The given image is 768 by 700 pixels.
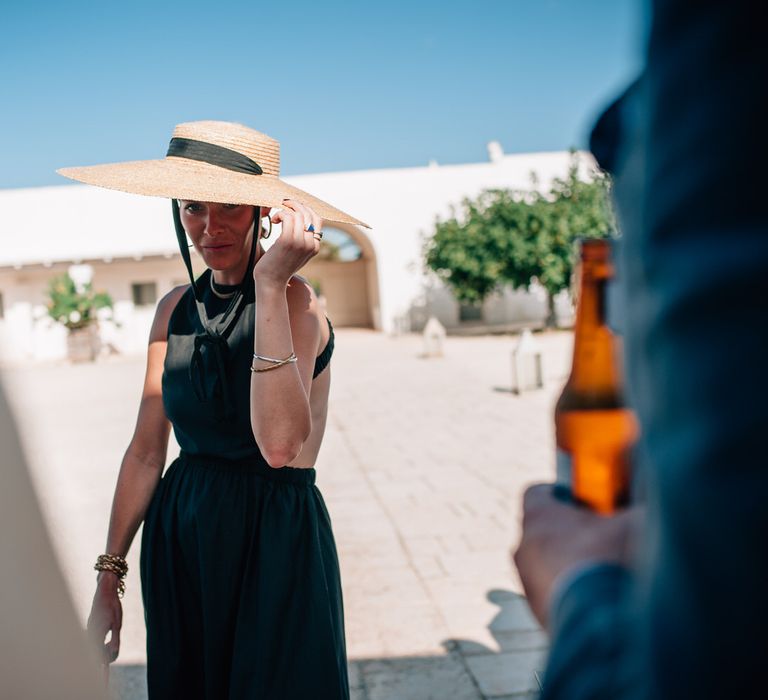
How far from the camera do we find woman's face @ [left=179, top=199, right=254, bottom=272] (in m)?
1.79

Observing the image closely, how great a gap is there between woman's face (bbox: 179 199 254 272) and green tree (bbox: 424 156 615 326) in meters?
21.4

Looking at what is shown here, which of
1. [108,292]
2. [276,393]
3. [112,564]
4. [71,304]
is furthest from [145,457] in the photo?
[108,292]

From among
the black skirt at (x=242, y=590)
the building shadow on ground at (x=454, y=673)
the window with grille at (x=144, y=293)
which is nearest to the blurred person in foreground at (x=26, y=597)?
the black skirt at (x=242, y=590)

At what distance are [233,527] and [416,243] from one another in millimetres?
28583

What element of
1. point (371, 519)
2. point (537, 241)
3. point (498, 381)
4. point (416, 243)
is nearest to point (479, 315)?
point (416, 243)

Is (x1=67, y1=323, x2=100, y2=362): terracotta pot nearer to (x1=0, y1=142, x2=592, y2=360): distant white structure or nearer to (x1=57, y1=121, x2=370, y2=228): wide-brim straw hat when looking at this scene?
(x1=0, y1=142, x2=592, y2=360): distant white structure

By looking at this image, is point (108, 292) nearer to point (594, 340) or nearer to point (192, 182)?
point (192, 182)

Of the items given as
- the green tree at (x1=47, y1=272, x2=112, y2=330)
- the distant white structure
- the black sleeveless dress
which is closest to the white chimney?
the distant white structure

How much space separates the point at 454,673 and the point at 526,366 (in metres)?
8.41

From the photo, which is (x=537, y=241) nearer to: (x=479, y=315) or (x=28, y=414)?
(x=479, y=315)

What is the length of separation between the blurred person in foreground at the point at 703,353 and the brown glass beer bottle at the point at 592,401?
0.57 ft

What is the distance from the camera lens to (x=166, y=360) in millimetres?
1844

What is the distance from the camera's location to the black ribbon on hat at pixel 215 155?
181 centimetres

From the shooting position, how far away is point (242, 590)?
1.69 meters
